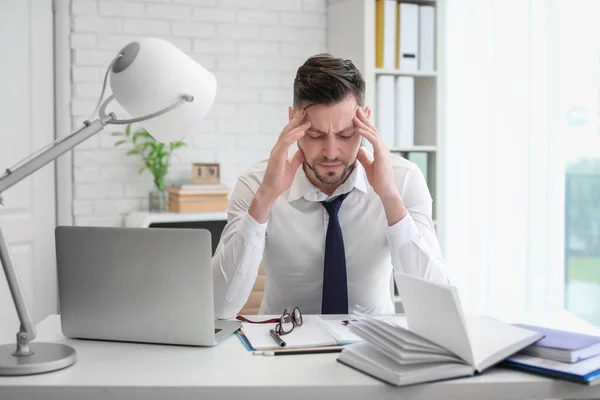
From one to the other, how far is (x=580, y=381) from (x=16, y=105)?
8.96 feet

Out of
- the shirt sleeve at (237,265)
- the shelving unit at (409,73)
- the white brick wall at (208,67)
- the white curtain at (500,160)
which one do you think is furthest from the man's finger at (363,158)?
the white brick wall at (208,67)

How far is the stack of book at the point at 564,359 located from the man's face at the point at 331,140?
2.66 feet

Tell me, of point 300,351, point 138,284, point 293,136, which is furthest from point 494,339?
Result: point 293,136

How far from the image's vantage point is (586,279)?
A: 3.31m

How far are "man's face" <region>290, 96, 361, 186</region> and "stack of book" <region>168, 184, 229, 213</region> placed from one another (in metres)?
1.40

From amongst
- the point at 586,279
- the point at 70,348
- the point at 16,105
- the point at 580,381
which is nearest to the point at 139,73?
the point at 70,348

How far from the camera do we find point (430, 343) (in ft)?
4.17

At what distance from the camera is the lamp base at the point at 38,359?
126 centimetres

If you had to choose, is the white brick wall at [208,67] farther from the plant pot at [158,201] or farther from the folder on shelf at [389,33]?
the folder on shelf at [389,33]

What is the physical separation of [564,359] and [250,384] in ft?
1.90

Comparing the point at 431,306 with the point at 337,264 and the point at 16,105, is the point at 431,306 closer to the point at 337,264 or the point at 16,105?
the point at 337,264

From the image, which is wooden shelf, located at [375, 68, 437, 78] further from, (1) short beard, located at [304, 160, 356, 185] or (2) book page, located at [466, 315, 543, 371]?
(2) book page, located at [466, 315, 543, 371]

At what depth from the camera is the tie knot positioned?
2023 millimetres

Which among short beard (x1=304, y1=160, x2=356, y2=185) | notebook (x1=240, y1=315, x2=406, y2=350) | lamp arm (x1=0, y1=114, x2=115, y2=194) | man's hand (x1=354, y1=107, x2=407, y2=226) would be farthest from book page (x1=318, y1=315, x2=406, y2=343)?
lamp arm (x1=0, y1=114, x2=115, y2=194)
